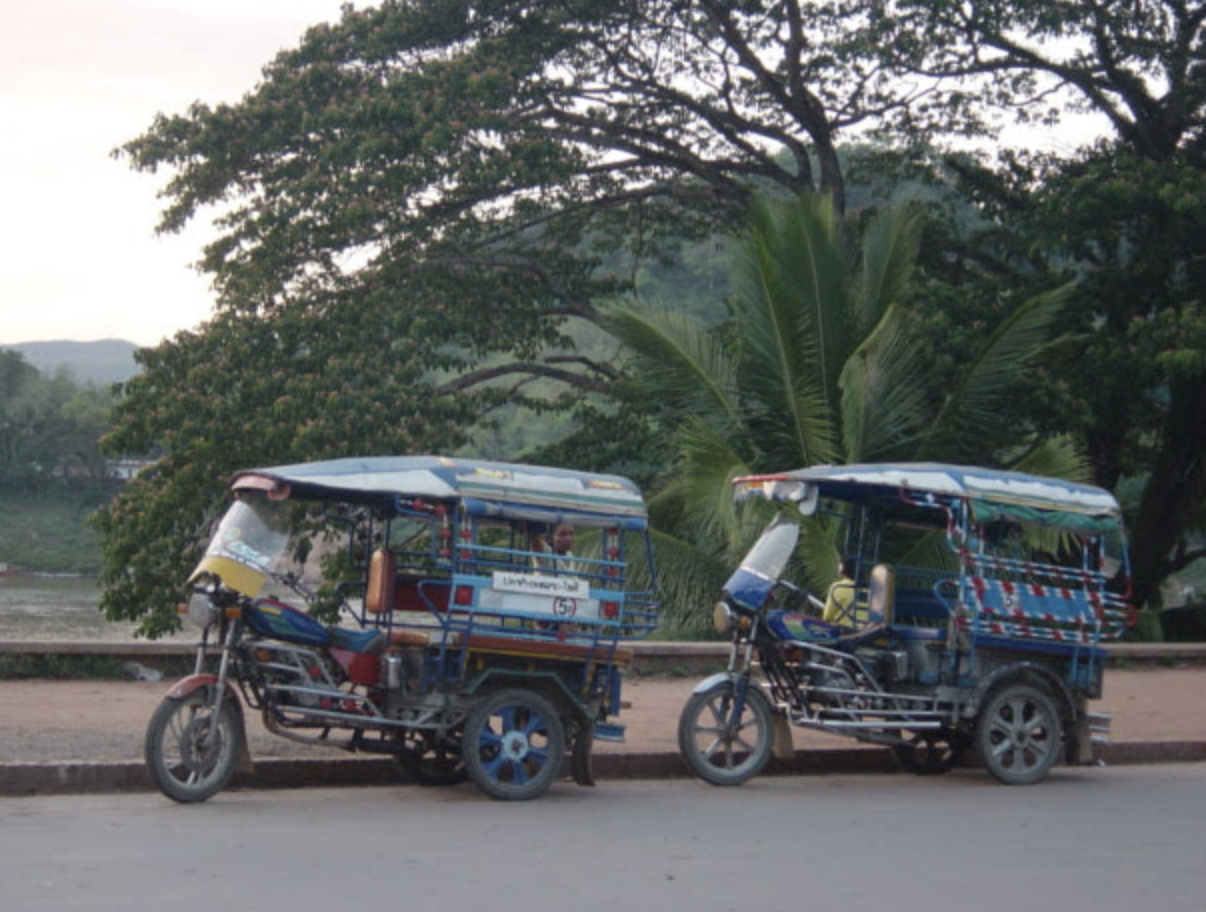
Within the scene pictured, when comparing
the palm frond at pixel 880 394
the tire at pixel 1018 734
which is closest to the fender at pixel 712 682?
the tire at pixel 1018 734

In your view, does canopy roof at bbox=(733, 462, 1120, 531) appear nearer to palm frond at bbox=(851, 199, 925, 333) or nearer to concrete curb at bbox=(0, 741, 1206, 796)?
concrete curb at bbox=(0, 741, 1206, 796)

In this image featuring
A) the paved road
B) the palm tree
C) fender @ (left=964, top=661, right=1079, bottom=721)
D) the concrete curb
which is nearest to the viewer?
the paved road

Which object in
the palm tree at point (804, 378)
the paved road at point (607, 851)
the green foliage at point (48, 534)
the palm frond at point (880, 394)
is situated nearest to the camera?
the paved road at point (607, 851)

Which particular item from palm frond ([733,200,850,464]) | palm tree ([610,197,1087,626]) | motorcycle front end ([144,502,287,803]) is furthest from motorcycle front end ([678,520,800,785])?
palm frond ([733,200,850,464])

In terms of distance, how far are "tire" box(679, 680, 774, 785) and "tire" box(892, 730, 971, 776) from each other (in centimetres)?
160

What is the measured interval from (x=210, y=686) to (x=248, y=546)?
2.61 ft

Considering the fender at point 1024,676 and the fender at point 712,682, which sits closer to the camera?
the fender at point 712,682

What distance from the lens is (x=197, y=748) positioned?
842 centimetres

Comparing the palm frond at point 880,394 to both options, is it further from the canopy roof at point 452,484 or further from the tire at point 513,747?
the tire at point 513,747

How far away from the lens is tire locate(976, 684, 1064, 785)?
10633mm

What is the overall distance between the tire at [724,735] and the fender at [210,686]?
271 centimetres

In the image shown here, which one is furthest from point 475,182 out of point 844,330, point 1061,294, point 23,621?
point 23,621

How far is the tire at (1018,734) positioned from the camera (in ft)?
34.9

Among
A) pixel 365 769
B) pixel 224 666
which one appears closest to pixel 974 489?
pixel 365 769
